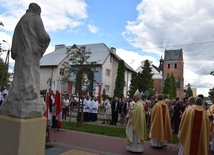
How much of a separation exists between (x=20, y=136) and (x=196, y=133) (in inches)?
209

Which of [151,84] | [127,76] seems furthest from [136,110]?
[127,76]

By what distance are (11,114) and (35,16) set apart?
6.36ft

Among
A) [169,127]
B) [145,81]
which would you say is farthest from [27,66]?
[145,81]

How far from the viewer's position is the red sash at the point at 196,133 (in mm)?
6898

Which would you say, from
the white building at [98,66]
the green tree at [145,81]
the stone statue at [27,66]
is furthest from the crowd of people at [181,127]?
the green tree at [145,81]

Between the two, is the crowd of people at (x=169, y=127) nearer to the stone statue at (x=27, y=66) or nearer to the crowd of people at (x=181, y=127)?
the crowd of people at (x=181, y=127)

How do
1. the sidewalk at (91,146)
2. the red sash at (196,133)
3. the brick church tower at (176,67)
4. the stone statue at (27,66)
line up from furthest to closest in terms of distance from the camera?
1. the brick church tower at (176,67)
2. the sidewalk at (91,146)
3. the red sash at (196,133)
4. the stone statue at (27,66)

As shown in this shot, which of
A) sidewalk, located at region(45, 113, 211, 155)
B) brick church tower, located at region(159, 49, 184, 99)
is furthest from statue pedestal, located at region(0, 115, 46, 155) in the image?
brick church tower, located at region(159, 49, 184, 99)

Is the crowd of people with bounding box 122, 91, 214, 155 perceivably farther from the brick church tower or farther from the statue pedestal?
the brick church tower

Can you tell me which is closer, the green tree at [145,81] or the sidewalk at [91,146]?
the sidewalk at [91,146]

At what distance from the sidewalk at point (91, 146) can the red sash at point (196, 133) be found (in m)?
1.76

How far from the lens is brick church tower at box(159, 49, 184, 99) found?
79.1 meters

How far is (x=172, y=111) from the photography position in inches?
576

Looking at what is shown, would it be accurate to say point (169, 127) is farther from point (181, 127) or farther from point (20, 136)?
point (20, 136)
